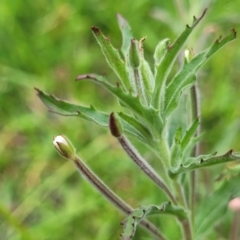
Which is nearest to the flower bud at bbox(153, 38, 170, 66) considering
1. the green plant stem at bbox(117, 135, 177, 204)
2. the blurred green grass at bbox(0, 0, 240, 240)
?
the green plant stem at bbox(117, 135, 177, 204)

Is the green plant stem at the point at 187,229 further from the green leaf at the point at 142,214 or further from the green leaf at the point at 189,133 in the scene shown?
the green leaf at the point at 189,133

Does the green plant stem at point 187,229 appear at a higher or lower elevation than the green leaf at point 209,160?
lower

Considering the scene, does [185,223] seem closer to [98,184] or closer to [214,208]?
[214,208]

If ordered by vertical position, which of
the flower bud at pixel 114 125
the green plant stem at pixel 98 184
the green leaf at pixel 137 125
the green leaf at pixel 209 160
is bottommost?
the green plant stem at pixel 98 184

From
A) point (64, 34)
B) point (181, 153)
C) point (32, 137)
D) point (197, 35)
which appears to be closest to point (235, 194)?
point (181, 153)

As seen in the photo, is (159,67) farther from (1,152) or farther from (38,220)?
(1,152)

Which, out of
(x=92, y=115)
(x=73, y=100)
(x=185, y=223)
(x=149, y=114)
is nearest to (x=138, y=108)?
(x=149, y=114)

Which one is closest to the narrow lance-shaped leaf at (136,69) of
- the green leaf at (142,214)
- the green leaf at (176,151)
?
the green leaf at (176,151)
